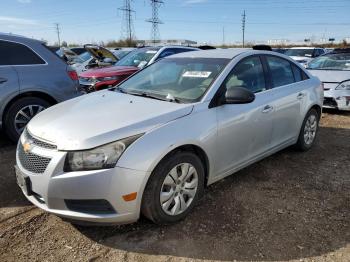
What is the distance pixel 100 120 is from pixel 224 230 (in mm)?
1481

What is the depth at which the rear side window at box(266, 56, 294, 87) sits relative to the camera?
4480 mm

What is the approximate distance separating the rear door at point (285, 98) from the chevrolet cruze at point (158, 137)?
0.02 m

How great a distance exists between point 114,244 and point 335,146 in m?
4.17

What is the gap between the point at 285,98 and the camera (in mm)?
4465

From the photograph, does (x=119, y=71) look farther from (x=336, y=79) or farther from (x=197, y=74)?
(x=336, y=79)

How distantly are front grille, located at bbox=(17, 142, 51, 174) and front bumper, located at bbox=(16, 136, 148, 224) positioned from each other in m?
0.03

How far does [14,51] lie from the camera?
18.0 ft

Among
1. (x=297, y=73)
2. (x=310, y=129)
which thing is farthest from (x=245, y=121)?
(x=310, y=129)

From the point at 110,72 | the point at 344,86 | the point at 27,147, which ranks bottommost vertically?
the point at 344,86

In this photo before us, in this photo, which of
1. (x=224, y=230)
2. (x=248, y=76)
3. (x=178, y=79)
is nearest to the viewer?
(x=224, y=230)

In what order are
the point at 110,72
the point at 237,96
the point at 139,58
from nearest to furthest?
the point at 237,96 → the point at 110,72 → the point at 139,58

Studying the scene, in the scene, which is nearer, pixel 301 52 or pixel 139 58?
pixel 139 58

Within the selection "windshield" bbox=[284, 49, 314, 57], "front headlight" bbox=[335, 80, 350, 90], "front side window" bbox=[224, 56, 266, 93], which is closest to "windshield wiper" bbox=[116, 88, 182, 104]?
"front side window" bbox=[224, 56, 266, 93]

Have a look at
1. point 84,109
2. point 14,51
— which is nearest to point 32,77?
point 14,51
